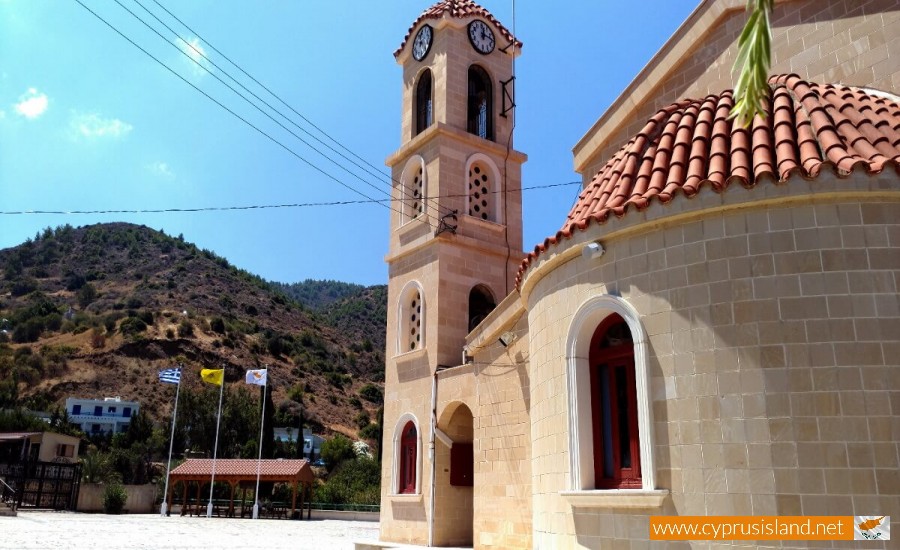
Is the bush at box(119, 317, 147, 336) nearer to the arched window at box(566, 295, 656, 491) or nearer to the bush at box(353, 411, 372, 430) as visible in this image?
the bush at box(353, 411, 372, 430)

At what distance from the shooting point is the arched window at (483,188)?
64.6ft

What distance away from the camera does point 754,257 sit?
7707 millimetres

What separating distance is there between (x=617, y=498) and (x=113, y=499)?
123 feet

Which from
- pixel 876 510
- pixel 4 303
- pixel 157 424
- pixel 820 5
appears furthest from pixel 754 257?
pixel 4 303

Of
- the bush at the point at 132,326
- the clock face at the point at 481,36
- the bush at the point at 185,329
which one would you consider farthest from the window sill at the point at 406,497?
the bush at the point at 132,326

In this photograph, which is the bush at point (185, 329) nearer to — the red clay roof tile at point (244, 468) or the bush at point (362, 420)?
the bush at point (362, 420)

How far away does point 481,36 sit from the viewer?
2077cm

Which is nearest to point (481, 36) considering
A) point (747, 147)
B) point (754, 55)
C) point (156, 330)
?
point (747, 147)

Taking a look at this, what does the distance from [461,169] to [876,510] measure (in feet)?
46.2

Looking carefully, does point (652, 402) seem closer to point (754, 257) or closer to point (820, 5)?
point (754, 257)

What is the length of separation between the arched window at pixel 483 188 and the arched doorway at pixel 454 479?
540 centimetres

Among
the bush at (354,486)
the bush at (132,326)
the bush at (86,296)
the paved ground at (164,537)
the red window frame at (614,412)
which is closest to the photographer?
the red window frame at (614,412)

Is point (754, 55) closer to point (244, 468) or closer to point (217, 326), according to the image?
point (244, 468)

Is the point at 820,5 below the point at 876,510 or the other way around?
the other way around
